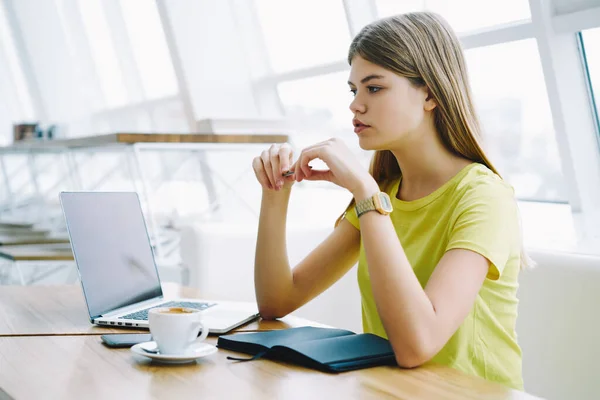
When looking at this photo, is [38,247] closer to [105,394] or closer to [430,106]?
[430,106]

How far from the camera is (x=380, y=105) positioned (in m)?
1.44

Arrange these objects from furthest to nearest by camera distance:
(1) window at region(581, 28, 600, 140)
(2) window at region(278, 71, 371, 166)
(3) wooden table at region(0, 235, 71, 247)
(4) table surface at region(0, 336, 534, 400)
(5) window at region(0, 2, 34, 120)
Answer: (5) window at region(0, 2, 34, 120) < (2) window at region(278, 71, 371, 166) < (3) wooden table at region(0, 235, 71, 247) < (1) window at region(581, 28, 600, 140) < (4) table surface at region(0, 336, 534, 400)

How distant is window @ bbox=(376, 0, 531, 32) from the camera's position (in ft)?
9.66

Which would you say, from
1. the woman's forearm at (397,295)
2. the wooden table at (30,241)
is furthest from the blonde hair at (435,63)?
the wooden table at (30,241)

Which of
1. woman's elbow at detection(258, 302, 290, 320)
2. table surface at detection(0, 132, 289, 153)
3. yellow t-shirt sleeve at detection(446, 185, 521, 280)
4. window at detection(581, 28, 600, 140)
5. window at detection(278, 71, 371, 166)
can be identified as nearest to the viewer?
yellow t-shirt sleeve at detection(446, 185, 521, 280)

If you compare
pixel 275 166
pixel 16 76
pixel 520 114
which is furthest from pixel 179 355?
pixel 16 76

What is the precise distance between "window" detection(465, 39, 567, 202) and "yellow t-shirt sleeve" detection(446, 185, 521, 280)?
171cm

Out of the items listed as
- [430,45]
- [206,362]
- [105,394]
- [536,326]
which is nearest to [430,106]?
[430,45]

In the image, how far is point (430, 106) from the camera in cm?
150

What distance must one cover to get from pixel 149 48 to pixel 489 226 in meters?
5.84

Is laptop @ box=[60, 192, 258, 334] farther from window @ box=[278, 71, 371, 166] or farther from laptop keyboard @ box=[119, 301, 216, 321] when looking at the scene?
window @ box=[278, 71, 371, 166]

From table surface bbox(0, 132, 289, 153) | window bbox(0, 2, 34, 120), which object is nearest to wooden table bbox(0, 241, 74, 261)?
table surface bbox(0, 132, 289, 153)

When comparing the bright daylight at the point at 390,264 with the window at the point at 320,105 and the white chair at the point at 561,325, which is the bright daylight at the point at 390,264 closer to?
the white chair at the point at 561,325

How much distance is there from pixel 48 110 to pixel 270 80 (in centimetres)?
502
